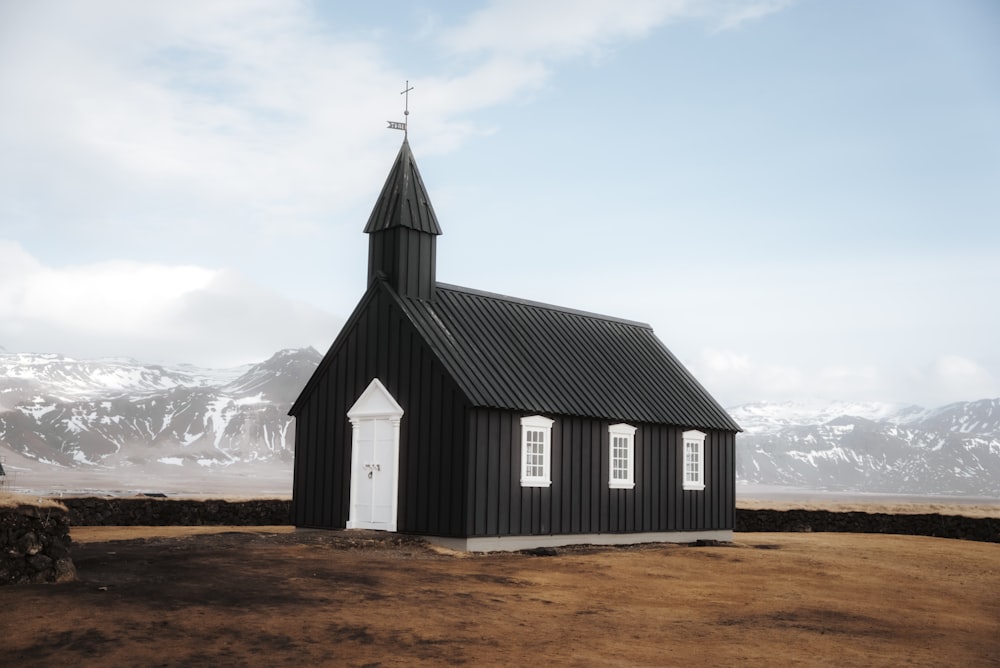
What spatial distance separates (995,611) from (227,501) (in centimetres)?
2285

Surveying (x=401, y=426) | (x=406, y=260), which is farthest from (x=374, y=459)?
(x=406, y=260)

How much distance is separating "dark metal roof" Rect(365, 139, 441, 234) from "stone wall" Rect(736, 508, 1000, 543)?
58.3ft

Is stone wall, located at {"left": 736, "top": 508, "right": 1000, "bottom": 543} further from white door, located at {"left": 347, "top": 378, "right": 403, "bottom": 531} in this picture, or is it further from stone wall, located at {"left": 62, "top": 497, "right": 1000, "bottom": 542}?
white door, located at {"left": 347, "top": 378, "right": 403, "bottom": 531}

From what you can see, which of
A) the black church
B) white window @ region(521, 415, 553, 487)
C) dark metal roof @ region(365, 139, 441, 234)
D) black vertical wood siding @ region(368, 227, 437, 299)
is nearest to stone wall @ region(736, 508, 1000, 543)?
the black church

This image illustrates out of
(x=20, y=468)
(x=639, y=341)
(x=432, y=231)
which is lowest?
(x=20, y=468)

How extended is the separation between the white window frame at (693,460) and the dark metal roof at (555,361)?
0.40 metres

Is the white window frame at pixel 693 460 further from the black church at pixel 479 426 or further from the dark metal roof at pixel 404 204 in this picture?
the dark metal roof at pixel 404 204

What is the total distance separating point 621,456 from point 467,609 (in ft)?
41.6

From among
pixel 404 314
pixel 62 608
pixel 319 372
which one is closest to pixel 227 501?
pixel 319 372

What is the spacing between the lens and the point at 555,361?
84.5 ft

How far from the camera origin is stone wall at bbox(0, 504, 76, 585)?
524 inches

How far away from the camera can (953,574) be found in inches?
795

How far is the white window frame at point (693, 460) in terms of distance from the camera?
27.6 meters

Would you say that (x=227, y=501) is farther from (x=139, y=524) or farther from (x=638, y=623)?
(x=638, y=623)
